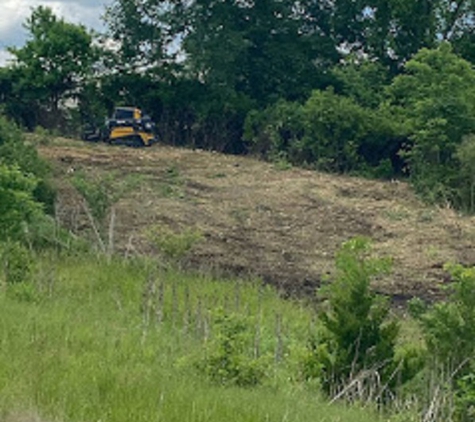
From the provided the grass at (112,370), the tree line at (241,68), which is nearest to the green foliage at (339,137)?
the tree line at (241,68)

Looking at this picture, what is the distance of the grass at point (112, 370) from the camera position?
4.88 metres

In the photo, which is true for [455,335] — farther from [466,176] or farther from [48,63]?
[48,63]

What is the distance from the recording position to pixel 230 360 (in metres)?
6.16

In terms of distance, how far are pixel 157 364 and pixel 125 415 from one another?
5.08 ft

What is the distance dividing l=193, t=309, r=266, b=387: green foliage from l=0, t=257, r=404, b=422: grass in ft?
0.35

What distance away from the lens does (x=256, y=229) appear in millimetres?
16266

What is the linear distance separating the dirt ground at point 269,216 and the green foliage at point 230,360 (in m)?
6.20

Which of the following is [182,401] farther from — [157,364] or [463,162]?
[463,162]

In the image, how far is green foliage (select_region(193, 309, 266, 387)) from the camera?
20.1 ft

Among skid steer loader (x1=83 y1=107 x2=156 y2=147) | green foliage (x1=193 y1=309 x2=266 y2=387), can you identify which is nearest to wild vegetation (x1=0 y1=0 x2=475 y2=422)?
green foliage (x1=193 y1=309 x2=266 y2=387)

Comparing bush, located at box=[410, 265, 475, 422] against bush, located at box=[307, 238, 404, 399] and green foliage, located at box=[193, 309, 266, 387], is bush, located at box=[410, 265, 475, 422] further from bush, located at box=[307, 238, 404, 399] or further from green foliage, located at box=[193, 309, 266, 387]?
green foliage, located at box=[193, 309, 266, 387]

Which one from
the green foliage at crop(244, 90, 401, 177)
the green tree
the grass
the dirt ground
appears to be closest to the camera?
the grass

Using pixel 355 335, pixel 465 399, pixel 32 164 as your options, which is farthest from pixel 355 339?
pixel 32 164

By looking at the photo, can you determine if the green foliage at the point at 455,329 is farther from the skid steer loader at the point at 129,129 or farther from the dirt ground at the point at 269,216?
the skid steer loader at the point at 129,129
